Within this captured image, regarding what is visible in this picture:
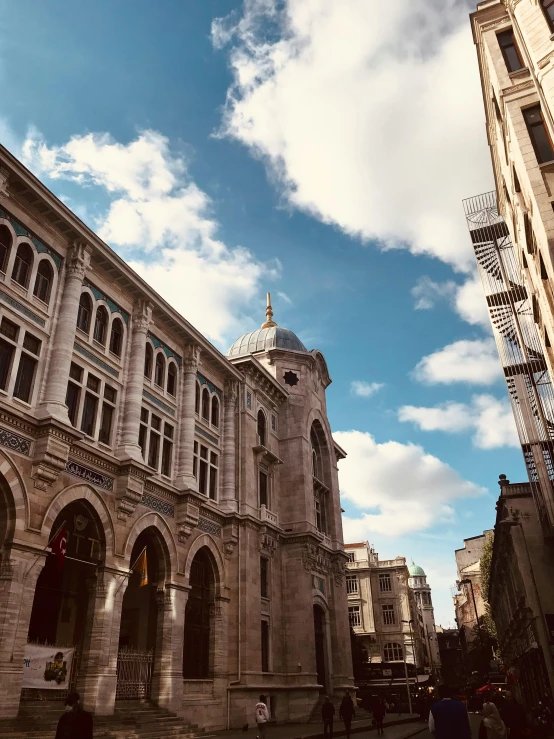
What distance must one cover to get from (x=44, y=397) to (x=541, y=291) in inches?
738

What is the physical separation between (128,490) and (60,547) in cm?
375

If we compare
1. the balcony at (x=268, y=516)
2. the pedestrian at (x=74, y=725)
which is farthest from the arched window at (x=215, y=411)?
the pedestrian at (x=74, y=725)

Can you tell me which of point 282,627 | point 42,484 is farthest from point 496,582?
point 42,484

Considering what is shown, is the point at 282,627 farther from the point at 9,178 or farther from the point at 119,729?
the point at 9,178

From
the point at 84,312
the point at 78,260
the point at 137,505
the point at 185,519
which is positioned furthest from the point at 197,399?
the point at 78,260

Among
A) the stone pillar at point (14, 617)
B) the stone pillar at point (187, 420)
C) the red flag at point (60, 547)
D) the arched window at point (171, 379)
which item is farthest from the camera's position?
the arched window at point (171, 379)

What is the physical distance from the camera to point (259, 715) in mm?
19188

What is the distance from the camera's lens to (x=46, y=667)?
17.4 meters

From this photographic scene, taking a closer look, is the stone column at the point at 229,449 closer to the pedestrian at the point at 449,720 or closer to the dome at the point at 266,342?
the dome at the point at 266,342

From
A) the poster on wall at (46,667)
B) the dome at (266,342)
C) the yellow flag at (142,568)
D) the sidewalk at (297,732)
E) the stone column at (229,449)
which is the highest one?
the dome at (266,342)

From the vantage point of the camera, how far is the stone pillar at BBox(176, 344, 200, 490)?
2584 centimetres

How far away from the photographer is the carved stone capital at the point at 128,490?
21312 mm

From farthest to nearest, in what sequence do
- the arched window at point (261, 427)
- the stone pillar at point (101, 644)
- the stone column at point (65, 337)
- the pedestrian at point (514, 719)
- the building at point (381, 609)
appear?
the building at point (381, 609), the arched window at point (261, 427), the stone column at point (65, 337), the stone pillar at point (101, 644), the pedestrian at point (514, 719)

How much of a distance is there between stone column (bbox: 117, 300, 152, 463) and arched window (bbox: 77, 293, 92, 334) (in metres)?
2.56
